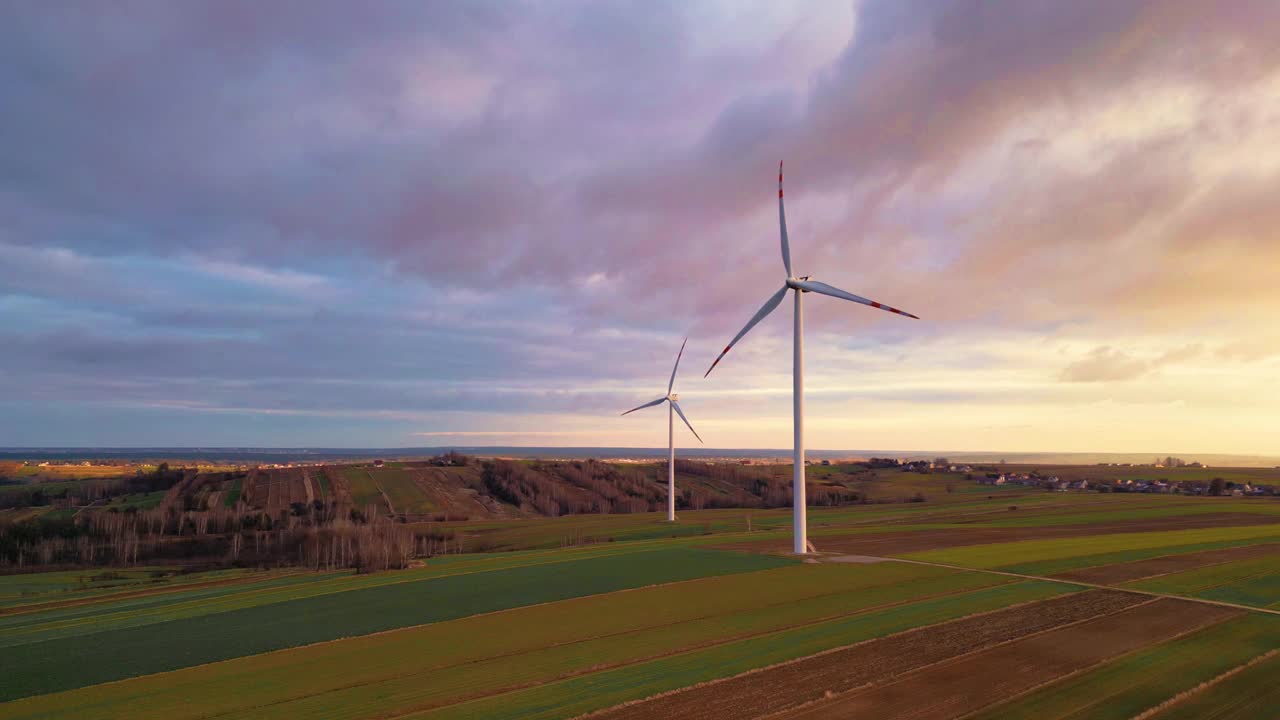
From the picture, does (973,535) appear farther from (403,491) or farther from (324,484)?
(324,484)

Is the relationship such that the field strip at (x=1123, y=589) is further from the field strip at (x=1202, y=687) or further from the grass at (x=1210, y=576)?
the field strip at (x=1202, y=687)

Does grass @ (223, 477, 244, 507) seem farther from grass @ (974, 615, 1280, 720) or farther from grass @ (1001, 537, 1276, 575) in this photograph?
grass @ (974, 615, 1280, 720)

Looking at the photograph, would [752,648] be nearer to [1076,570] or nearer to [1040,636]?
[1040,636]

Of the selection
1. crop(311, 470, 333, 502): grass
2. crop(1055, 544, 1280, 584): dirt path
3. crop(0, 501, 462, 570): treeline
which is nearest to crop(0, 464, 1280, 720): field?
crop(1055, 544, 1280, 584): dirt path

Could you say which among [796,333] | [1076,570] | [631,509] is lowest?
[631,509]

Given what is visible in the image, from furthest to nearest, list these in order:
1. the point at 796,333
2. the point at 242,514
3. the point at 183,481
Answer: the point at 183,481 < the point at 242,514 < the point at 796,333

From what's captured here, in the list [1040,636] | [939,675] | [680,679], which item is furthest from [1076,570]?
[680,679]

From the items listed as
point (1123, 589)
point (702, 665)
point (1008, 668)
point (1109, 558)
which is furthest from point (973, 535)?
point (702, 665)
